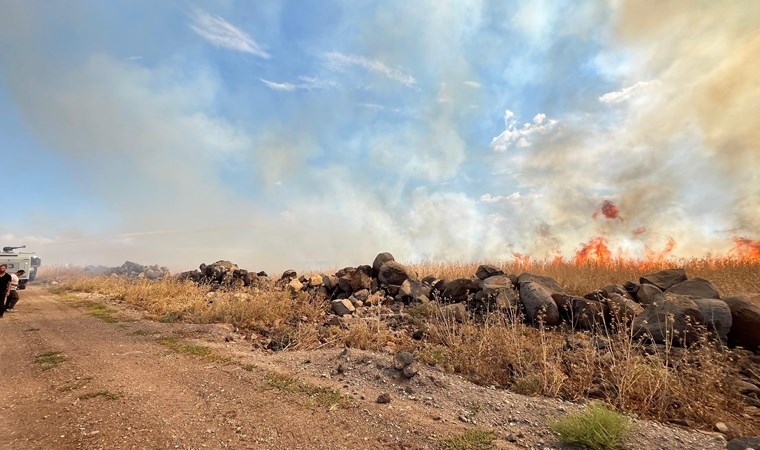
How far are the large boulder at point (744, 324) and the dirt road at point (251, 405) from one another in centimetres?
460

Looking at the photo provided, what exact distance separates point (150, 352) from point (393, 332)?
4624 millimetres

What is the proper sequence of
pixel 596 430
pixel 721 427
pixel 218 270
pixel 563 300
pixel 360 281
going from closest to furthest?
pixel 596 430, pixel 721 427, pixel 563 300, pixel 360 281, pixel 218 270

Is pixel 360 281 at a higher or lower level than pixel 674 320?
higher

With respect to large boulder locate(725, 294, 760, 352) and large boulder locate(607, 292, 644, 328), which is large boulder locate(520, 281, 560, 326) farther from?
large boulder locate(725, 294, 760, 352)

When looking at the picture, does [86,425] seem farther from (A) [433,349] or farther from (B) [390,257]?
(B) [390,257]

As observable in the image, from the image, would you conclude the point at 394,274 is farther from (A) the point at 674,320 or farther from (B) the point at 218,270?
(B) the point at 218,270

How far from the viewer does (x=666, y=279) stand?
10.2 metres

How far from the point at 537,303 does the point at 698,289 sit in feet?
10.8

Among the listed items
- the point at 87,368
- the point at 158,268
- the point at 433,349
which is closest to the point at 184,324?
the point at 87,368

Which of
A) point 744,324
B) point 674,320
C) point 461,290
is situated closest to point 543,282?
point 461,290

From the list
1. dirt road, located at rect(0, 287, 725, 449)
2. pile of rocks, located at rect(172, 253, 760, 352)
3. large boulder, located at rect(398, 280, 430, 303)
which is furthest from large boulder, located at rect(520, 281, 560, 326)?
dirt road, located at rect(0, 287, 725, 449)

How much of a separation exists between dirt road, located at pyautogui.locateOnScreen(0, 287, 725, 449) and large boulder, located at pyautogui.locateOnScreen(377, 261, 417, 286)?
251 inches

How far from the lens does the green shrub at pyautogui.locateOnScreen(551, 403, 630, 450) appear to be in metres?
3.55

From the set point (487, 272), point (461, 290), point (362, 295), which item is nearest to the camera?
point (461, 290)
